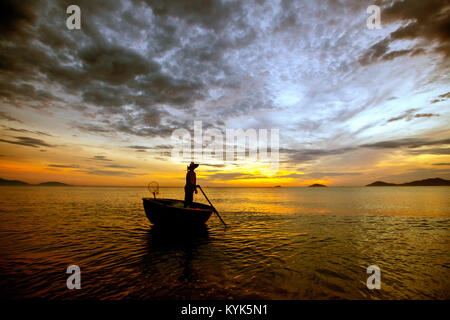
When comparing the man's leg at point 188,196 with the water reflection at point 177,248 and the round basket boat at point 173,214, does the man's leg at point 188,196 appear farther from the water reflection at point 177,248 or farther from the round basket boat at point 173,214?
the water reflection at point 177,248

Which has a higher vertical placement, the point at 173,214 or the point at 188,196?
the point at 188,196

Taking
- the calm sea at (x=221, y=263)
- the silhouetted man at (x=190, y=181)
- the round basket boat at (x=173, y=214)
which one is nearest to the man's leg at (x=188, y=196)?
the silhouetted man at (x=190, y=181)

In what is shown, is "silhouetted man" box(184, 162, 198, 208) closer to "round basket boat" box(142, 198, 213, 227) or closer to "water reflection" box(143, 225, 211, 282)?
"round basket boat" box(142, 198, 213, 227)

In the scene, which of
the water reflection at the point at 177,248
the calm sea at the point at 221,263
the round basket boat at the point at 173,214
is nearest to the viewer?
the calm sea at the point at 221,263

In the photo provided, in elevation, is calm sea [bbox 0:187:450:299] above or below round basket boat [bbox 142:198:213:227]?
below

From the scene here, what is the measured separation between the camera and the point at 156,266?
8.45m

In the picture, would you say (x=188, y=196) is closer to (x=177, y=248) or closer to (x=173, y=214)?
(x=173, y=214)

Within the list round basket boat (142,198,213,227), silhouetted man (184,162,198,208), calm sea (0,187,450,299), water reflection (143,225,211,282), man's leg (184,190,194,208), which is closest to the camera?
calm sea (0,187,450,299)

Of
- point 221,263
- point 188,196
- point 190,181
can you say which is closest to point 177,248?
point 221,263

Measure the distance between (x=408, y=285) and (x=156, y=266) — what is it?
996 centimetres

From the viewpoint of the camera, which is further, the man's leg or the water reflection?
the man's leg

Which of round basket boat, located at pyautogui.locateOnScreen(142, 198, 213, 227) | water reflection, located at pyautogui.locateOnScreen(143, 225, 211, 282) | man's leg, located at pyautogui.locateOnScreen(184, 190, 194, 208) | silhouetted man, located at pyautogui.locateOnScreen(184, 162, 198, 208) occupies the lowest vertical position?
water reflection, located at pyautogui.locateOnScreen(143, 225, 211, 282)

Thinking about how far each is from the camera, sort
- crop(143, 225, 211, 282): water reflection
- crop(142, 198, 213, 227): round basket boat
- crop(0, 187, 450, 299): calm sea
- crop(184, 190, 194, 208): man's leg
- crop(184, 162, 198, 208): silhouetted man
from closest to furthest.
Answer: crop(0, 187, 450, 299): calm sea → crop(143, 225, 211, 282): water reflection → crop(142, 198, 213, 227): round basket boat → crop(184, 162, 198, 208): silhouetted man → crop(184, 190, 194, 208): man's leg

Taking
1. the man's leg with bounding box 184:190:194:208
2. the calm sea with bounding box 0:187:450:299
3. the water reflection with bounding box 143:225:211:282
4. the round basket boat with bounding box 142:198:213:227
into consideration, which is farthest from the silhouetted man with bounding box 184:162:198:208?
the calm sea with bounding box 0:187:450:299
